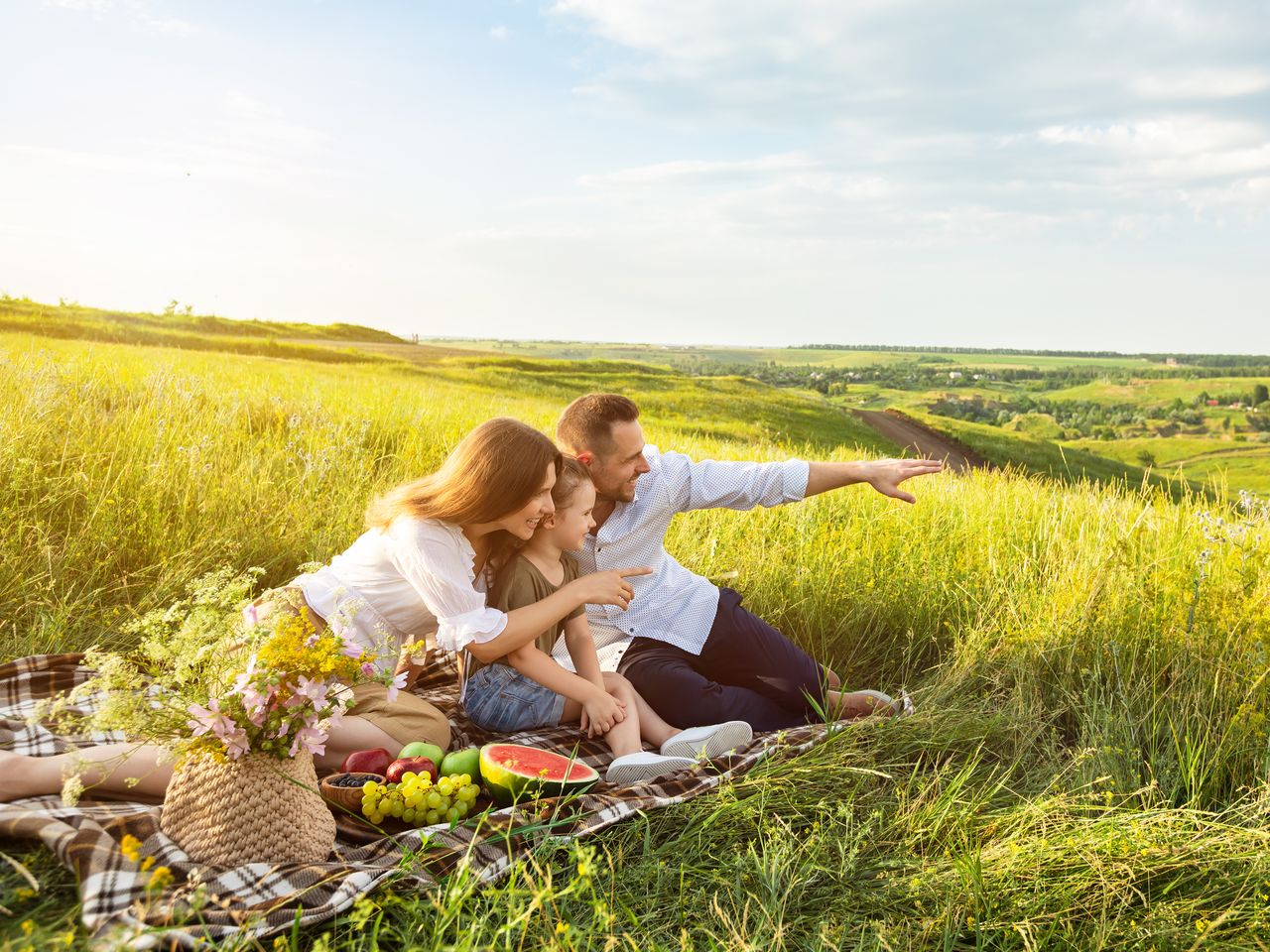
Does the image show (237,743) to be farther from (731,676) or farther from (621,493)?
(731,676)

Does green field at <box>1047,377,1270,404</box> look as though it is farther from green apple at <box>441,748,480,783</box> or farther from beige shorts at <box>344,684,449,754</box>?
green apple at <box>441,748,480,783</box>

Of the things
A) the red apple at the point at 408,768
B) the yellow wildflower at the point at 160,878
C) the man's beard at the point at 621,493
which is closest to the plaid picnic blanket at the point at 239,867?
the yellow wildflower at the point at 160,878

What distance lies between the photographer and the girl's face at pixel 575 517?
365 cm

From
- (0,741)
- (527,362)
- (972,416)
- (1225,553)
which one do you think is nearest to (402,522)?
(0,741)

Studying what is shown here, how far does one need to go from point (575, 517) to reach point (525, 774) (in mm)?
1108

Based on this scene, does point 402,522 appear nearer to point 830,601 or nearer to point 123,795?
point 123,795

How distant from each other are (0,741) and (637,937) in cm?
236

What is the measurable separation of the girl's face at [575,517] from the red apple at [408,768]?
1.06 m

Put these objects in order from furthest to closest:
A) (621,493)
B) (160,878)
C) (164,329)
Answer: (164,329) < (621,493) < (160,878)

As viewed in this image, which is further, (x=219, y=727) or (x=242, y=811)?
(x=242, y=811)

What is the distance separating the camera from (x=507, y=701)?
3.71 metres

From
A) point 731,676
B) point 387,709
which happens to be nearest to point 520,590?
point 387,709

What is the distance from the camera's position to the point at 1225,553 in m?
4.53

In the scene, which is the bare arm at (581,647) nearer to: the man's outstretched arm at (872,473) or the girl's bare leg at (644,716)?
the girl's bare leg at (644,716)
